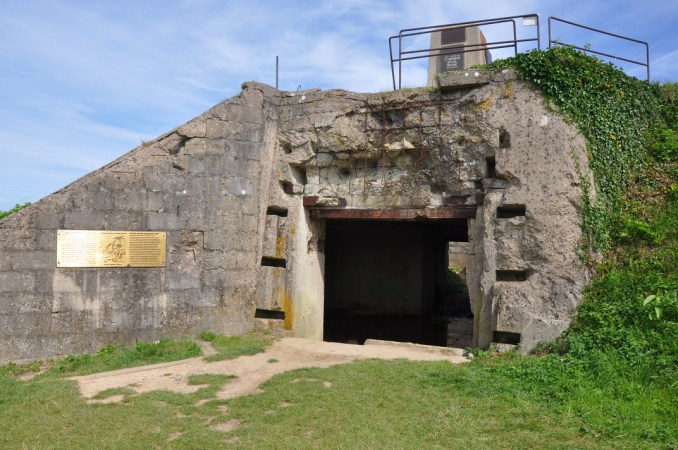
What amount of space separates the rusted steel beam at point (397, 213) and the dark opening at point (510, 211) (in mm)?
437

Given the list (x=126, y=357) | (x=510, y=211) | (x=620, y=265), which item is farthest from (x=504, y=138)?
(x=126, y=357)

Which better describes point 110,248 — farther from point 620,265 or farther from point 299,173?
point 620,265

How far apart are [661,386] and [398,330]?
8.03 meters

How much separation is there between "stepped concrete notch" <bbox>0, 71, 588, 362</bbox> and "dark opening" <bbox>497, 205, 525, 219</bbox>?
0.9 inches

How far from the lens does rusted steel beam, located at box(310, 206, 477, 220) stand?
8.61 metres

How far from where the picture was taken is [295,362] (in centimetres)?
745

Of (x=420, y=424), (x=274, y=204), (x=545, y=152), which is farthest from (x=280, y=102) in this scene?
(x=420, y=424)

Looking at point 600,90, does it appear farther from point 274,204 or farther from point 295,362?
point 295,362

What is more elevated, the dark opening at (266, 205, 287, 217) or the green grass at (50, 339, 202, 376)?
the dark opening at (266, 205, 287, 217)

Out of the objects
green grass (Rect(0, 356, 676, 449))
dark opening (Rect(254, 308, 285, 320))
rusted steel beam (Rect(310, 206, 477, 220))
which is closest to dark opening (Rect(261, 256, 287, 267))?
dark opening (Rect(254, 308, 285, 320))

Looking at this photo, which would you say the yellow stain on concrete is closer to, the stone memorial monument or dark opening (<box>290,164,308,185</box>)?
dark opening (<box>290,164,308,185</box>)

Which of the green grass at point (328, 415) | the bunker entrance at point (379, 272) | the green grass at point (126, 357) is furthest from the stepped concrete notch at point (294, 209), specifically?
the bunker entrance at point (379, 272)

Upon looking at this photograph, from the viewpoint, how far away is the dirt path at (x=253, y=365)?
6453 mm

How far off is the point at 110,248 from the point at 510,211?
5821mm
